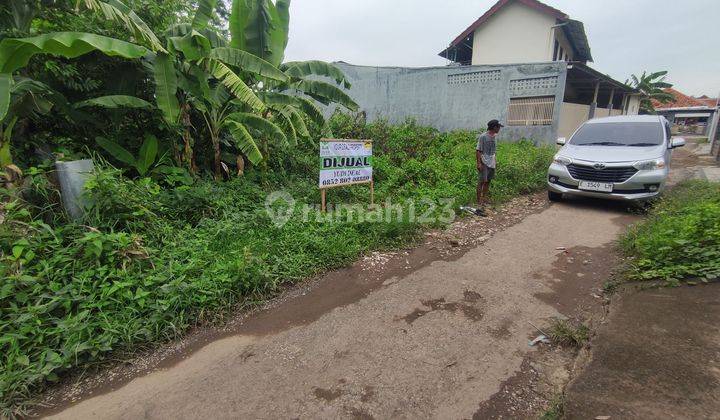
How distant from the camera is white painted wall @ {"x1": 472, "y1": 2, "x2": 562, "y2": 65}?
15.6 meters

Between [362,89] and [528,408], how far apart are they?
1395 cm

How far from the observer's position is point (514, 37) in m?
16.4

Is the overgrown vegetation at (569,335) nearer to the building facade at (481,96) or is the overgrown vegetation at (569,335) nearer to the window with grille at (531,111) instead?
the building facade at (481,96)

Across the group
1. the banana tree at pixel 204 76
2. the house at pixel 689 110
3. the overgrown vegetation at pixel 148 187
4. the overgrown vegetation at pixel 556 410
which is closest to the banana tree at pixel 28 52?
the overgrown vegetation at pixel 148 187

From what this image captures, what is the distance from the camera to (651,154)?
218 inches

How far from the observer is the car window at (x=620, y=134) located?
6.06m

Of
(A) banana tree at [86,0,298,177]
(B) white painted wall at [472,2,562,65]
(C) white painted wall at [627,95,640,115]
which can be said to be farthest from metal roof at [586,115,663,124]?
(C) white painted wall at [627,95,640,115]

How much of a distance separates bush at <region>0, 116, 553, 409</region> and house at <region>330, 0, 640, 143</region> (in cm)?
761

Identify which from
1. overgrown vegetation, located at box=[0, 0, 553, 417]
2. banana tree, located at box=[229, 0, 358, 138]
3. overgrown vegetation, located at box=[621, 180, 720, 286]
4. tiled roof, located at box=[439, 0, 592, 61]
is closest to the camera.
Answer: overgrown vegetation, located at box=[0, 0, 553, 417]

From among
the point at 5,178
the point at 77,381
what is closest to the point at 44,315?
the point at 77,381

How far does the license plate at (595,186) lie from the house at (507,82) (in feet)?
18.4

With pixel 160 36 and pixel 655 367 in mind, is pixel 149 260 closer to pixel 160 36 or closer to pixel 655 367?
pixel 160 36

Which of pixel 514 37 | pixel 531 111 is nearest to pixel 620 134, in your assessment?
pixel 531 111

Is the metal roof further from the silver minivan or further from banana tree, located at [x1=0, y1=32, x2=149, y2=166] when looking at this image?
banana tree, located at [x1=0, y1=32, x2=149, y2=166]
